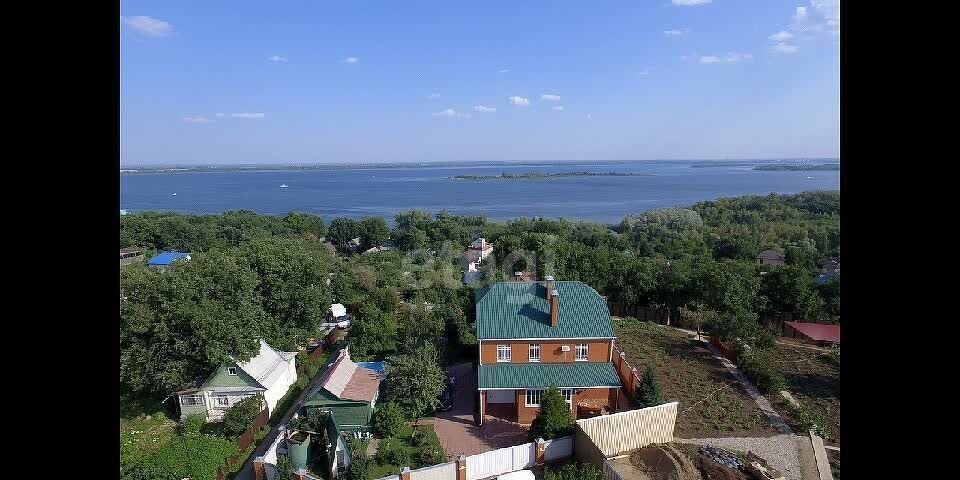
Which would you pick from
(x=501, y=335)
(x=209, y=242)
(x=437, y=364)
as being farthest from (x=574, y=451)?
(x=209, y=242)

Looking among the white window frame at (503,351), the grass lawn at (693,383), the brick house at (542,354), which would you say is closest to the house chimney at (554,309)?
the brick house at (542,354)

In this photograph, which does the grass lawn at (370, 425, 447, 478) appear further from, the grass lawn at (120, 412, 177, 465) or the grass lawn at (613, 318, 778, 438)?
the grass lawn at (613, 318, 778, 438)

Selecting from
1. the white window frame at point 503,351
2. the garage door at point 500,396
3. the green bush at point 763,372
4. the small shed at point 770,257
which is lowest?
the garage door at point 500,396

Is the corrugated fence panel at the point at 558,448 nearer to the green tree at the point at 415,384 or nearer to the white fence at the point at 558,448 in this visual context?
the white fence at the point at 558,448

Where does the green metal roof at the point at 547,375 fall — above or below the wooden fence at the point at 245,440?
above
